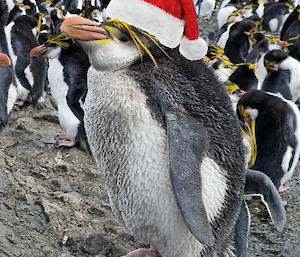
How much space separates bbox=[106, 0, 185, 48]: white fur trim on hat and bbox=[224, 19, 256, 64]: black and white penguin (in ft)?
13.6

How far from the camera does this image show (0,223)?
53.1 inches

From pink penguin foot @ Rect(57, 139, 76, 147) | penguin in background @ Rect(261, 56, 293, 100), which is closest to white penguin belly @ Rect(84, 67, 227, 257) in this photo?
pink penguin foot @ Rect(57, 139, 76, 147)

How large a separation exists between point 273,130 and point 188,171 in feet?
5.25

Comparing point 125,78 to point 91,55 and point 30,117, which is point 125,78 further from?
point 30,117

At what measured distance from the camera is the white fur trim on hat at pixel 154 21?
1045mm

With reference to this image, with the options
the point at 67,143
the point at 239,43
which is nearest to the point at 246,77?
the point at 67,143

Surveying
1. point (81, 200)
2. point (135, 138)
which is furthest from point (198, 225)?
point (81, 200)

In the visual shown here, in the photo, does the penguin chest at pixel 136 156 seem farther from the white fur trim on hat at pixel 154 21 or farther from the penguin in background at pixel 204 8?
the penguin in background at pixel 204 8

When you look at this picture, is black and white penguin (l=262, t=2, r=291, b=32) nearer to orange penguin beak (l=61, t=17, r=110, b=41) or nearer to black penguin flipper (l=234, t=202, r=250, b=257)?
black penguin flipper (l=234, t=202, r=250, b=257)

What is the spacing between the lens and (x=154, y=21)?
1.05 metres

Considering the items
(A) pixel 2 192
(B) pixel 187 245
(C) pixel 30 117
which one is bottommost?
(C) pixel 30 117

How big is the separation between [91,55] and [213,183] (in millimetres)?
561

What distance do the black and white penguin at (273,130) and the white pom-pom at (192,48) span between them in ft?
4.68

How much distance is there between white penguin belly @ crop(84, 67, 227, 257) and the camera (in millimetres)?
1065
